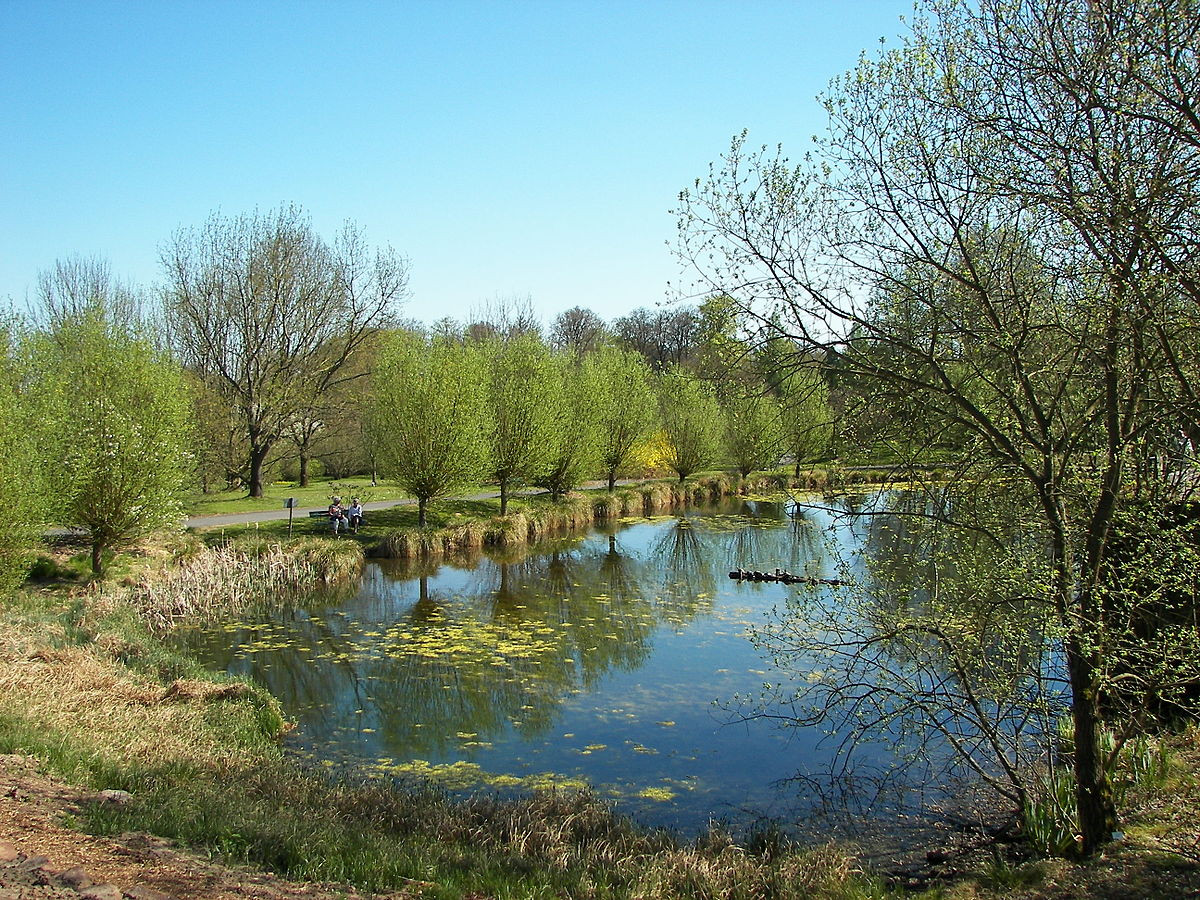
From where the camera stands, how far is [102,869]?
15.8 feet

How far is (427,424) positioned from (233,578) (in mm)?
8036

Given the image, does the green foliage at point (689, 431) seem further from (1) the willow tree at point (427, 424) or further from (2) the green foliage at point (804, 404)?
(2) the green foliage at point (804, 404)

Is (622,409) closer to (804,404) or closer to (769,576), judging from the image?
(769,576)

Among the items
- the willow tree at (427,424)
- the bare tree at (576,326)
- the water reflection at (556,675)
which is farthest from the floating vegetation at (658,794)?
the bare tree at (576,326)

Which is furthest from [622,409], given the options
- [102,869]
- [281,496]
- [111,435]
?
[102,869]

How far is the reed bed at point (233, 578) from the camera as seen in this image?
16.2m

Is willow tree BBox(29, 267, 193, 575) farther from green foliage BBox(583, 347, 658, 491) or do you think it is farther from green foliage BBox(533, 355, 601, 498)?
green foliage BBox(583, 347, 658, 491)

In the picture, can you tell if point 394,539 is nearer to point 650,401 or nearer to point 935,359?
point 650,401

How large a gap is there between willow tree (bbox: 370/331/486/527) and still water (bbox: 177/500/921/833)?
3.76 metres

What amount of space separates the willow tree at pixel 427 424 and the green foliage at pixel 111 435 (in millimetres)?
6931

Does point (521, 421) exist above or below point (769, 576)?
above

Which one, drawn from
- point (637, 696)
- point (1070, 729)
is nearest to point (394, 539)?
point (637, 696)

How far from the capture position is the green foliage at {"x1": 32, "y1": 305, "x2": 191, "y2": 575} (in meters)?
16.2

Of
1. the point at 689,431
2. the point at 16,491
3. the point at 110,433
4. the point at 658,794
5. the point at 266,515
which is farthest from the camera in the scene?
the point at 689,431
